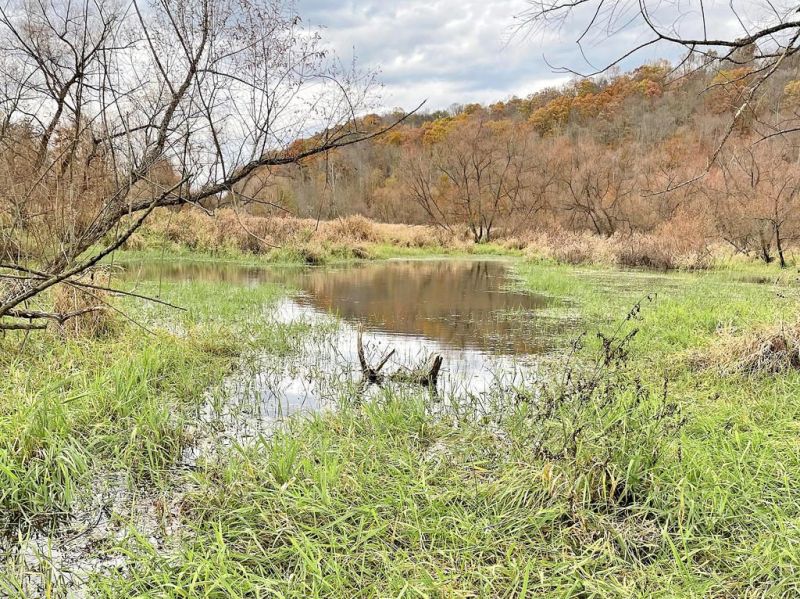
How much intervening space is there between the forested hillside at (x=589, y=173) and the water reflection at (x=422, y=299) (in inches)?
108

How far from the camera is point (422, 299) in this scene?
1171 cm

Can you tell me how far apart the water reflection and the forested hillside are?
9.04ft

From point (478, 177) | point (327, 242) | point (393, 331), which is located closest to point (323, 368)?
point (393, 331)

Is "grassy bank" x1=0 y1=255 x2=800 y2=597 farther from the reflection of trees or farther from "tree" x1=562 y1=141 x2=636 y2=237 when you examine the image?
"tree" x1=562 y1=141 x2=636 y2=237

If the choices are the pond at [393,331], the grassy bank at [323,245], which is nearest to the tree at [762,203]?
the grassy bank at [323,245]

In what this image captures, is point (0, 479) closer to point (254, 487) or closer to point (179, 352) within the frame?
point (254, 487)

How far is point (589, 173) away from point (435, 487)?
3283cm

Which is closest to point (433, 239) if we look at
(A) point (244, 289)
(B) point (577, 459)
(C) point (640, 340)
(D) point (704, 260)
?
(D) point (704, 260)

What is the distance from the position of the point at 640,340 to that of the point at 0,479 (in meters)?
6.37

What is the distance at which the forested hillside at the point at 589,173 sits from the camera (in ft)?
63.3

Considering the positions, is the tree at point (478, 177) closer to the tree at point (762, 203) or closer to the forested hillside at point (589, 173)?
the forested hillside at point (589, 173)

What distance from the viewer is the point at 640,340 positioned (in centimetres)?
675

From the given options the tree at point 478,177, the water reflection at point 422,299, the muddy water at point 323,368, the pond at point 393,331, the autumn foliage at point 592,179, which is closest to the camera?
the muddy water at point 323,368

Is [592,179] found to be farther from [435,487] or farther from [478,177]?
[435,487]
